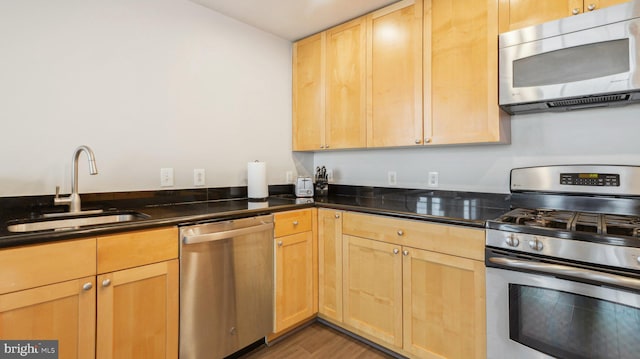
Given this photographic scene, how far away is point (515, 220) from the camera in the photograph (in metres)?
1.46

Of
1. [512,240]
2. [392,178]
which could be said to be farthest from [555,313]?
[392,178]

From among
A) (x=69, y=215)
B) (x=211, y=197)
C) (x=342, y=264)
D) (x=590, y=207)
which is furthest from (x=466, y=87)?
(x=69, y=215)

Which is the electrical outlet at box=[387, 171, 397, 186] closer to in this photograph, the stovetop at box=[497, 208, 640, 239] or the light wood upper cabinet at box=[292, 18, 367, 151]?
the light wood upper cabinet at box=[292, 18, 367, 151]

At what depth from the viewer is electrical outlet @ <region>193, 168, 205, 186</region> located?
220 cm

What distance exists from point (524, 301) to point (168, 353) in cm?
165

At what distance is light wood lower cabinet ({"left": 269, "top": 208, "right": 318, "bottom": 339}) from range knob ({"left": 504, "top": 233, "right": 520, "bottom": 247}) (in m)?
1.19

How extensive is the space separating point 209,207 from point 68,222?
69cm

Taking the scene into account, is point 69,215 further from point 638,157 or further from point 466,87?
point 638,157

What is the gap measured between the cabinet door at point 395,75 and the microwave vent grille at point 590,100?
27.9 inches

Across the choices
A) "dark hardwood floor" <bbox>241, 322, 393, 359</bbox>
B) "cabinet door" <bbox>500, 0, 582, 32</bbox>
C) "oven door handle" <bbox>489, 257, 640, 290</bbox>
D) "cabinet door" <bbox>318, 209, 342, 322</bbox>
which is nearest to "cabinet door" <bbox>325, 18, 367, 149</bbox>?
"cabinet door" <bbox>318, 209, 342, 322</bbox>

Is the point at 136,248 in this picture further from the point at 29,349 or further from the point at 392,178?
the point at 392,178

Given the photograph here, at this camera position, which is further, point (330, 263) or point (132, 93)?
point (330, 263)

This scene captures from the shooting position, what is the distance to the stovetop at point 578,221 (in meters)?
1.22

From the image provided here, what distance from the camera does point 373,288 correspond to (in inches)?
74.9
